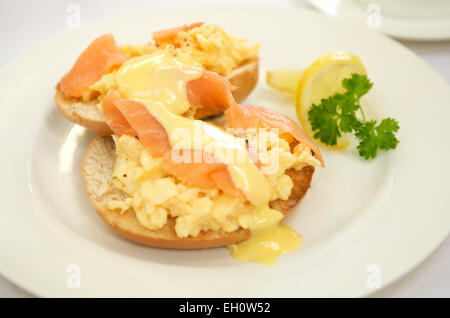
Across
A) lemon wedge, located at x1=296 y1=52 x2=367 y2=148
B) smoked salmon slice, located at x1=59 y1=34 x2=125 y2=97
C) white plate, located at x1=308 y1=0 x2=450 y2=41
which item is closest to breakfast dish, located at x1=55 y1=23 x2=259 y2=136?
smoked salmon slice, located at x1=59 y1=34 x2=125 y2=97

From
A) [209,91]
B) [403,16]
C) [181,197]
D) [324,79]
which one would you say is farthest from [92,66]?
[403,16]

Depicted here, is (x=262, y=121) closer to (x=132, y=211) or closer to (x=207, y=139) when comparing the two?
(x=207, y=139)

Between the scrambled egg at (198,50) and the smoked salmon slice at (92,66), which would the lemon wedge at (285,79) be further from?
the smoked salmon slice at (92,66)

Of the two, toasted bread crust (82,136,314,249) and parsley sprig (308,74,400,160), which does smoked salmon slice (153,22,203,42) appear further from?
parsley sprig (308,74,400,160)

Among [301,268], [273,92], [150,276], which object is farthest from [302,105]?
[150,276]

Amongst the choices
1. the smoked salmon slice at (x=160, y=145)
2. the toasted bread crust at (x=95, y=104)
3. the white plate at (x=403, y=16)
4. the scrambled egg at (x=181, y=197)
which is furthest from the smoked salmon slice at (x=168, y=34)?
the white plate at (x=403, y=16)
